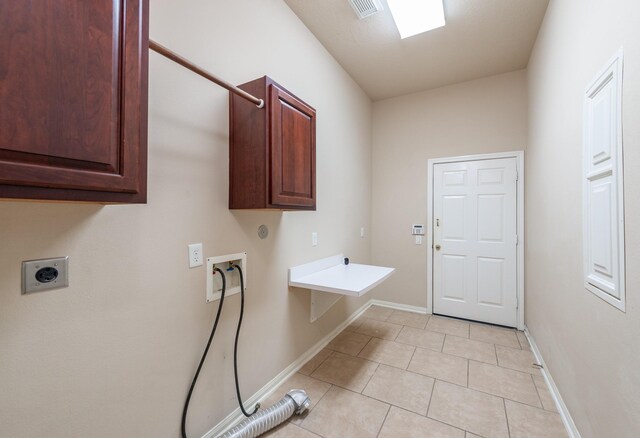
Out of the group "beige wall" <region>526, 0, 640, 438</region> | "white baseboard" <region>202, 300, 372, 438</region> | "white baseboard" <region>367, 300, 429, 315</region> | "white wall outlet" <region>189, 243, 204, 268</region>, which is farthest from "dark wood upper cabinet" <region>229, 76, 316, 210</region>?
"white baseboard" <region>367, 300, 429, 315</region>

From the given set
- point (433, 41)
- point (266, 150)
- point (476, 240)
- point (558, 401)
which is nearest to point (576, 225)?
point (558, 401)

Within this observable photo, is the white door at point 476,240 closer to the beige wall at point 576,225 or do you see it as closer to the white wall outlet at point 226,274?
the beige wall at point 576,225

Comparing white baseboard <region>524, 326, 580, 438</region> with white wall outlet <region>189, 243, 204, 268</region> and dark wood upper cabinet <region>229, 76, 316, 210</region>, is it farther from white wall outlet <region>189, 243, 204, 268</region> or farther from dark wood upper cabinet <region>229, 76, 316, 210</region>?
white wall outlet <region>189, 243, 204, 268</region>

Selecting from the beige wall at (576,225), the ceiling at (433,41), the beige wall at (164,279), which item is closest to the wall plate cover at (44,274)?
the beige wall at (164,279)

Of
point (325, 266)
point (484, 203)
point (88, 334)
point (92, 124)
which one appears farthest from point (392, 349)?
point (92, 124)

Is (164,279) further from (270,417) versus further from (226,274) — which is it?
(270,417)

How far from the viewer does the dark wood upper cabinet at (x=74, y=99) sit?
65cm

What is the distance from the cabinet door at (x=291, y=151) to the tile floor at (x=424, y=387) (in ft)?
4.53

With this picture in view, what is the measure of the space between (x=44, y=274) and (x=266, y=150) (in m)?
1.06

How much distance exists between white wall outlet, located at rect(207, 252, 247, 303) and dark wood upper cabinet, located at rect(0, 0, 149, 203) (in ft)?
2.47

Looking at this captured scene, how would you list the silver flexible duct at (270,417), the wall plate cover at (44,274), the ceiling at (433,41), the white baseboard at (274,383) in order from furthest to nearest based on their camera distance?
the ceiling at (433,41) → the white baseboard at (274,383) → the silver flexible duct at (270,417) → the wall plate cover at (44,274)

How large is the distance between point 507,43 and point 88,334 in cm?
384

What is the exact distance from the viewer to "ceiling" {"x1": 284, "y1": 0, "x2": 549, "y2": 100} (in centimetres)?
223

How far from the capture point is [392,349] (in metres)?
2.62
